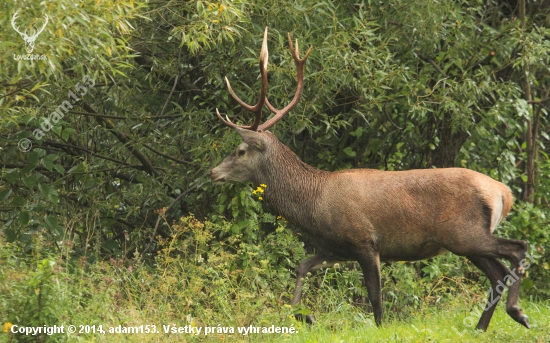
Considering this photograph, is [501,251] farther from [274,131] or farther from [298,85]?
[274,131]

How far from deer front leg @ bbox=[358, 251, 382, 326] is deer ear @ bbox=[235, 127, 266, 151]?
5.24ft

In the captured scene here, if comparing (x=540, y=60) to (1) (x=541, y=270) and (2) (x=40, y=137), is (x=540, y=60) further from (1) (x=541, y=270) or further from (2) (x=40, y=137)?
(2) (x=40, y=137)

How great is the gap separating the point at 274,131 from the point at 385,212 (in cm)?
249

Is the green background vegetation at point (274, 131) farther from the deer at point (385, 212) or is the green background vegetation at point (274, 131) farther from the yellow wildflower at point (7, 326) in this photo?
the yellow wildflower at point (7, 326)

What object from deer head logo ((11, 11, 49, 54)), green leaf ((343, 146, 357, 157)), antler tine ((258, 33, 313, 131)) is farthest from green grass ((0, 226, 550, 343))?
green leaf ((343, 146, 357, 157))

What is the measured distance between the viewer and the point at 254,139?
8.84m

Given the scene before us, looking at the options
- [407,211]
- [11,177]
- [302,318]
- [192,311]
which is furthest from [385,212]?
[11,177]

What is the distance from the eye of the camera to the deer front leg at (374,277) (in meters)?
8.16

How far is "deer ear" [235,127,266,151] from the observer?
29.0 feet

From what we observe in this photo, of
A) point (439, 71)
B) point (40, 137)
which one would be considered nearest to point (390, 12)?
point (439, 71)

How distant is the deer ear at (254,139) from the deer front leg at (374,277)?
1.60 m

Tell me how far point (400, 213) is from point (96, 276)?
284cm

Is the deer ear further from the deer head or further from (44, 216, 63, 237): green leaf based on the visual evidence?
(44, 216, 63, 237): green leaf

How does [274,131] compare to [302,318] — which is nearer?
[302,318]
